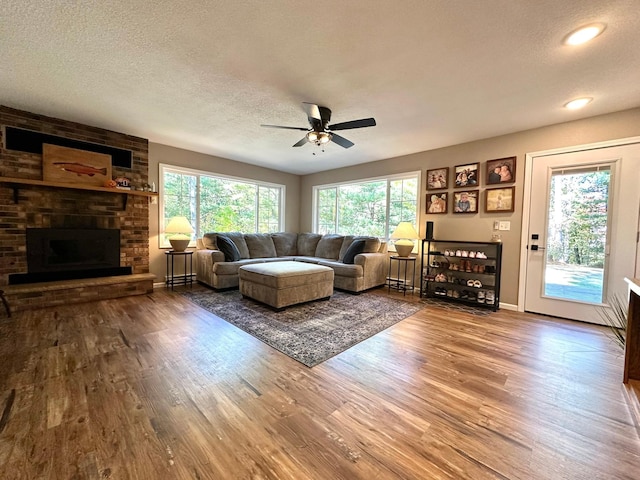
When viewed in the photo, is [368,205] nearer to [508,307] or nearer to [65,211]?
[508,307]

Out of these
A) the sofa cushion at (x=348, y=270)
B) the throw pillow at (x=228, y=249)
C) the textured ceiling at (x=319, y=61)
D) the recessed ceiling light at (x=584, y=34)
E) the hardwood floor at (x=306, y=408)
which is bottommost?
the hardwood floor at (x=306, y=408)

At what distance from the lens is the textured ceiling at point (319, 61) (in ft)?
5.60

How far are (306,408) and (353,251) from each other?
11.0 feet

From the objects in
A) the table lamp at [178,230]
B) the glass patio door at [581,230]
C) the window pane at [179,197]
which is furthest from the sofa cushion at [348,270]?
the window pane at [179,197]

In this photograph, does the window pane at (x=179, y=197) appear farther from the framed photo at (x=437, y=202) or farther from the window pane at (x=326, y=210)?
the framed photo at (x=437, y=202)

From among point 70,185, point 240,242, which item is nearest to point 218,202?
point 240,242

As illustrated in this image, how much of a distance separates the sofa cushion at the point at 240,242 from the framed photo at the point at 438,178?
141 inches

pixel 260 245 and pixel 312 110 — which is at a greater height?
pixel 312 110

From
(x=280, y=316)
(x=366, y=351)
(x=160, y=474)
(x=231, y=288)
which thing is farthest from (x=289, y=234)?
(x=160, y=474)

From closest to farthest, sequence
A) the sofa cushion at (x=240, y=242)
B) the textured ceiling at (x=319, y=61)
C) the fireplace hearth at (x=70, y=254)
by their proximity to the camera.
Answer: the textured ceiling at (x=319, y=61)
the fireplace hearth at (x=70, y=254)
the sofa cushion at (x=240, y=242)

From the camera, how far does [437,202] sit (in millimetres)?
4457

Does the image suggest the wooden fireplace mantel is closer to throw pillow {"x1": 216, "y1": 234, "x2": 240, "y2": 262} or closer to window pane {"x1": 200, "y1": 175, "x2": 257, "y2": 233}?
window pane {"x1": 200, "y1": 175, "x2": 257, "y2": 233}

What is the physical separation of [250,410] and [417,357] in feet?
4.73

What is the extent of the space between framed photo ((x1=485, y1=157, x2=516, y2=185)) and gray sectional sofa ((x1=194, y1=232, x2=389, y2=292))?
6.64ft
